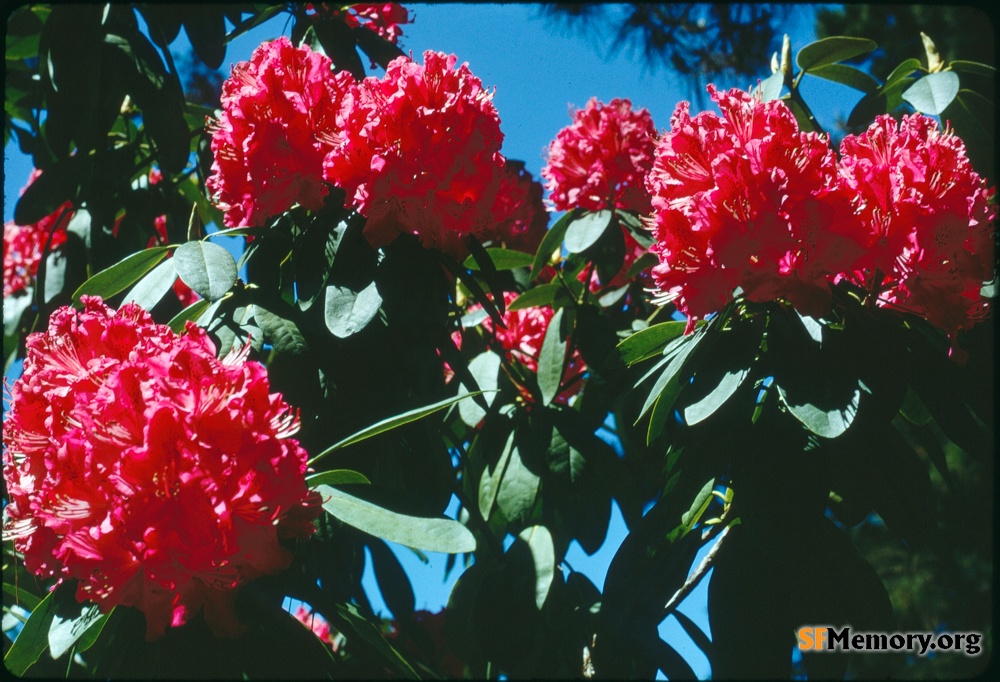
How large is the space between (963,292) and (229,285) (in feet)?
3.48

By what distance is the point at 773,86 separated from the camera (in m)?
1.64

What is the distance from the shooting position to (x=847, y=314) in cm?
126

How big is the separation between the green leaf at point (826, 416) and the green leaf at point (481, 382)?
64cm

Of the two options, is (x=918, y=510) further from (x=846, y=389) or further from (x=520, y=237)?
(x=520, y=237)


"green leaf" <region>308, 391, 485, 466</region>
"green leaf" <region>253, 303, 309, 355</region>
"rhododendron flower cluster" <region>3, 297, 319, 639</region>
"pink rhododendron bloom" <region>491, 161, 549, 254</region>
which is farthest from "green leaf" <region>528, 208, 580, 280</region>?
"rhododendron flower cluster" <region>3, 297, 319, 639</region>

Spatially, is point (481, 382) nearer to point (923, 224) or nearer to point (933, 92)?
point (923, 224)

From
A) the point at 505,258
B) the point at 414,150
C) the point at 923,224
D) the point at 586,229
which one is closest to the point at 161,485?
the point at 414,150

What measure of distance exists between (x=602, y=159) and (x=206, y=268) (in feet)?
3.43

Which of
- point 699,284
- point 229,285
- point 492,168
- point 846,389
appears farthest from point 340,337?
point 846,389

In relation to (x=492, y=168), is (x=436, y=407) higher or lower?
lower

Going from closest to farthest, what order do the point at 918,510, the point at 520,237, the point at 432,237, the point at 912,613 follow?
the point at 918,510 → the point at 432,237 → the point at 520,237 → the point at 912,613

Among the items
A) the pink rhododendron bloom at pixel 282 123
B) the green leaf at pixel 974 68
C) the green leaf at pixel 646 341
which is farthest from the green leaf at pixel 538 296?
the green leaf at pixel 974 68

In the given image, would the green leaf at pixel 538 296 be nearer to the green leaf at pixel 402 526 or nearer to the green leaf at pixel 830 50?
the green leaf at pixel 830 50

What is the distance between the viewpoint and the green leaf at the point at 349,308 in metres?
1.25
